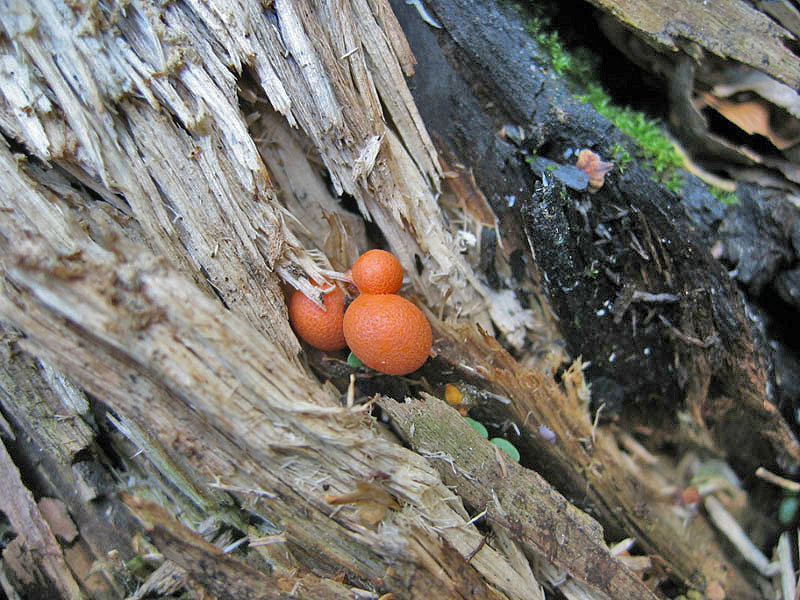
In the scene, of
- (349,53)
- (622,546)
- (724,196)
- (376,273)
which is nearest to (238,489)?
(376,273)

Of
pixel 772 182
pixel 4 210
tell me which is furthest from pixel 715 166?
pixel 4 210

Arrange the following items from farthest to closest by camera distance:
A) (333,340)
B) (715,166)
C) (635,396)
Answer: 1. (635,396)
2. (715,166)
3. (333,340)

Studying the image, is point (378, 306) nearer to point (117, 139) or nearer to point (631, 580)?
point (117, 139)

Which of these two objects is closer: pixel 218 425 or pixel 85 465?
pixel 218 425

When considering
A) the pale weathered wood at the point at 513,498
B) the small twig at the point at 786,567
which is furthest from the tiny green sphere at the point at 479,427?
the small twig at the point at 786,567

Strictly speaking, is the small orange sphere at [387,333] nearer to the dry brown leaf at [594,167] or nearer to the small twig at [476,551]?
the small twig at [476,551]

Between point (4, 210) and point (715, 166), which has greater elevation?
point (4, 210)

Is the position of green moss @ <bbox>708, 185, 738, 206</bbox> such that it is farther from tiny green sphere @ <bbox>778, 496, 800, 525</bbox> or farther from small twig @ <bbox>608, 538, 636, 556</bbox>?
small twig @ <bbox>608, 538, 636, 556</bbox>
